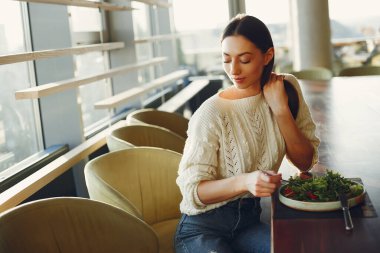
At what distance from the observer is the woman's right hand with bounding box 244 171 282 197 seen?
152 cm

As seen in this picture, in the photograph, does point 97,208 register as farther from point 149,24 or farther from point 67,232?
point 149,24

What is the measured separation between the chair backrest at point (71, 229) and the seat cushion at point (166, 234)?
0.49m

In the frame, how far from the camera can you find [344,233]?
143 cm

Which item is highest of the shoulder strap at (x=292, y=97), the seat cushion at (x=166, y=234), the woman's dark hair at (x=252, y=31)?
the woman's dark hair at (x=252, y=31)

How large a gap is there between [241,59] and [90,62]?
9.72 feet

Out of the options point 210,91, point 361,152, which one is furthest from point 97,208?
point 210,91

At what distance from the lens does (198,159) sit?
1734 mm

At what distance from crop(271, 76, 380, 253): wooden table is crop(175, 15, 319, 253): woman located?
27 cm

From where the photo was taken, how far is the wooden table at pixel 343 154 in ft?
4.53

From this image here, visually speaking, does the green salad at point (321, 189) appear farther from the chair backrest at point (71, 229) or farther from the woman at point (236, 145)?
the chair backrest at point (71, 229)

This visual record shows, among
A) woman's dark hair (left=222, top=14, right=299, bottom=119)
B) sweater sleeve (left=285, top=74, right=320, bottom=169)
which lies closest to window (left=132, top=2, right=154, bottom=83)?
sweater sleeve (left=285, top=74, right=320, bottom=169)

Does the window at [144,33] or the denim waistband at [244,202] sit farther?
the window at [144,33]

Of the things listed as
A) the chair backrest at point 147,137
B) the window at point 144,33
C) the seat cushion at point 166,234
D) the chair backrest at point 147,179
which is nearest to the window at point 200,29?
the window at point 144,33

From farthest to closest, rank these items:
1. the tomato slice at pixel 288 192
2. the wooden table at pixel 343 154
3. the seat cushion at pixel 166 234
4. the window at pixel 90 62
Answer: the window at pixel 90 62 → the seat cushion at pixel 166 234 → the tomato slice at pixel 288 192 → the wooden table at pixel 343 154
